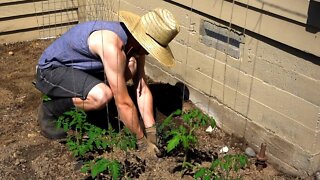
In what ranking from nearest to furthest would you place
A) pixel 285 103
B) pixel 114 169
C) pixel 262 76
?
pixel 114 169 < pixel 285 103 < pixel 262 76

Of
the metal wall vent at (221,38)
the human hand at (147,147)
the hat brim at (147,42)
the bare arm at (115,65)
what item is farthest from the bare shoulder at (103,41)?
the metal wall vent at (221,38)

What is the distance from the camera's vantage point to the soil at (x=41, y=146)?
3480 mm

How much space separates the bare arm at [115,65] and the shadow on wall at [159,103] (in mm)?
536

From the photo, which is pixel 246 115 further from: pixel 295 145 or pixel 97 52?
pixel 97 52

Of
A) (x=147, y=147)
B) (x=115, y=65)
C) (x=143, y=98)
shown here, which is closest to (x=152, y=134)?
(x=147, y=147)

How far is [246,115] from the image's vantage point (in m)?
3.80

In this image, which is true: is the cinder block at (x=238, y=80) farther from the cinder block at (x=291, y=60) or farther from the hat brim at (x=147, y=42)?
the hat brim at (x=147, y=42)

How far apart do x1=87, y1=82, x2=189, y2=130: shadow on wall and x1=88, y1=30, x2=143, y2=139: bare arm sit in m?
0.54

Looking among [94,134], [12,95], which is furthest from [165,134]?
[12,95]

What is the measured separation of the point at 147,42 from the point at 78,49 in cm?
59

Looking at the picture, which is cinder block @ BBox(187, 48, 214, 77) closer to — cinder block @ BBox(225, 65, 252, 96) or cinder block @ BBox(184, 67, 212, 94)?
cinder block @ BBox(184, 67, 212, 94)

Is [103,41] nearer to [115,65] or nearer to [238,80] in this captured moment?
[115,65]

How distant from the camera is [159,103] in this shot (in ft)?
14.4

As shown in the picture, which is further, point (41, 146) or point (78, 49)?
point (41, 146)
